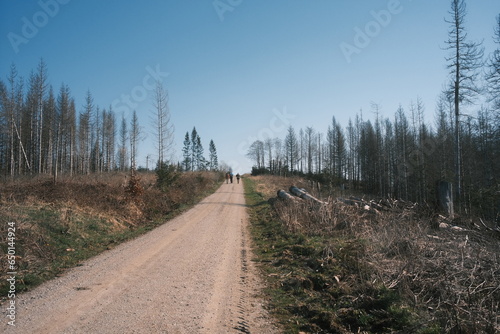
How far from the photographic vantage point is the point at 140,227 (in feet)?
43.3

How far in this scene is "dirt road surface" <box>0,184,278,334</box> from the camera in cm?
402

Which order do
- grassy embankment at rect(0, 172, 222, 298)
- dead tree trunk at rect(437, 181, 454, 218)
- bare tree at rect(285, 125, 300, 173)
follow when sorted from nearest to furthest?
grassy embankment at rect(0, 172, 222, 298), dead tree trunk at rect(437, 181, 454, 218), bare tree at rect(285, 125, 300, 173)

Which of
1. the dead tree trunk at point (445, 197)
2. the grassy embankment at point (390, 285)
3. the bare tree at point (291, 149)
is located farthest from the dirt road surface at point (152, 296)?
the bare tree at point (291, 149)

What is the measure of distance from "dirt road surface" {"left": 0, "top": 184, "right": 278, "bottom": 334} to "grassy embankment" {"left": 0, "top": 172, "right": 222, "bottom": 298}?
0.75m

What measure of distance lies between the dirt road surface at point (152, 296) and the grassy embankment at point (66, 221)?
75cm

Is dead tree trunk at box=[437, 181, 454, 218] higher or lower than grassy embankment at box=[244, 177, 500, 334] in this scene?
higher

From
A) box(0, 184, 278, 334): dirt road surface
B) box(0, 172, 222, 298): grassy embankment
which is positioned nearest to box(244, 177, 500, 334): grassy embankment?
box(0, 184, 278, 334): dirt road surface

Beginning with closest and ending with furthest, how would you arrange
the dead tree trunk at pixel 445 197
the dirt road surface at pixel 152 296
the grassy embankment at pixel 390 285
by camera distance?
the grassy embankment at pixel 390 285
the dirt road surface at pixel 152 296
the dead tree trunk at pixel 445 197

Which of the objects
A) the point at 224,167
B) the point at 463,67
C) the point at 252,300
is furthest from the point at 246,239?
the point at 224,167

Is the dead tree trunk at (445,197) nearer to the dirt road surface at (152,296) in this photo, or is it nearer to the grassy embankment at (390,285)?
the grassy embankment at (390,285)

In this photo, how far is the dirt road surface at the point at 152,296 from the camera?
4023mm

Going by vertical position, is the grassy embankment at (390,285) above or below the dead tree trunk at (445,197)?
below

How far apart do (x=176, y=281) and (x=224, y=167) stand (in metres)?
69.0

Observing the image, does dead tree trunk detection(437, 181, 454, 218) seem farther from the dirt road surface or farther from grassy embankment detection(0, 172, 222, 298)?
grassy embankment detection(0, 172, 222, 298)
